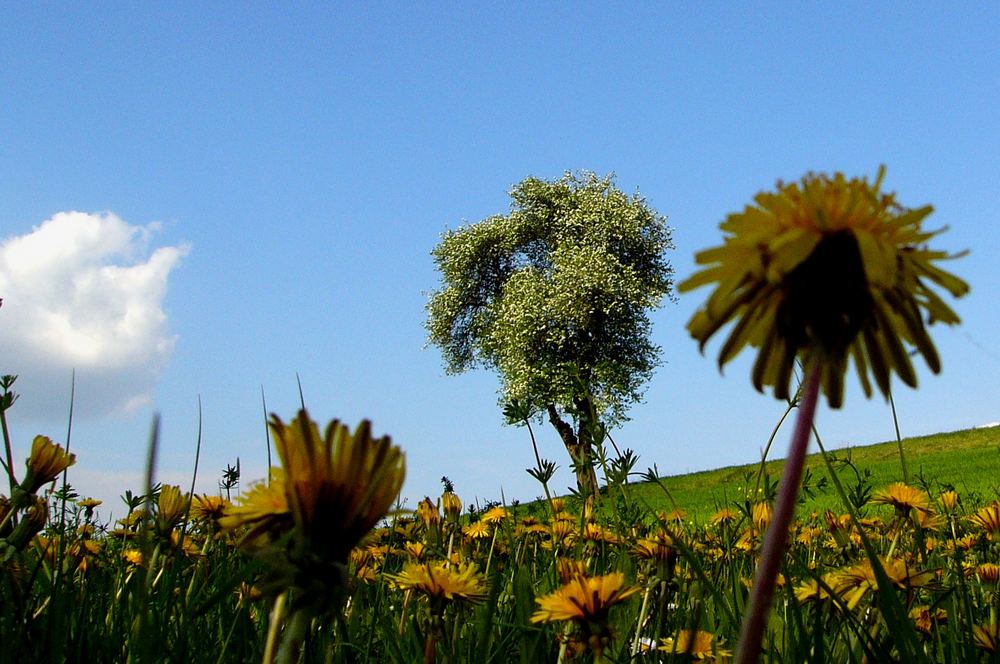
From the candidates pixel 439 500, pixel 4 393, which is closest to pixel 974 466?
pixel 439 500

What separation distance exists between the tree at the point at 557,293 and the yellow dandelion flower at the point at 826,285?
2659 cm

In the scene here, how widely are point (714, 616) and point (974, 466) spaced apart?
20.9 metres

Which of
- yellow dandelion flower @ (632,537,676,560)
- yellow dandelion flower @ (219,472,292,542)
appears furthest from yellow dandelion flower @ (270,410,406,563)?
yellow dandelion flower @ (632,537,676,560)

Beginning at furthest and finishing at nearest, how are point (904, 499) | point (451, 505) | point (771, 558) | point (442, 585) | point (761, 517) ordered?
point (451, 505) < point (761, 517) < point (904, 499) < point (442, 585) < point (771, 558)

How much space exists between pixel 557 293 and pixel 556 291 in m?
0.15

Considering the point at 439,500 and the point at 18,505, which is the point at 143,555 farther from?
the point at 439,500

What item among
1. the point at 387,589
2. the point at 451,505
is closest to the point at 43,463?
the point at 451,505

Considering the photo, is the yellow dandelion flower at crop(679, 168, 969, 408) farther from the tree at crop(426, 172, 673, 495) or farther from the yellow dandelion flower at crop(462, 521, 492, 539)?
the tree at crop(426, 172, 673, 495)

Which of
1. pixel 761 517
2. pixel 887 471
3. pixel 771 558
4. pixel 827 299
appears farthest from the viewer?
pixel 887 471

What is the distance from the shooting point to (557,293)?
103ft

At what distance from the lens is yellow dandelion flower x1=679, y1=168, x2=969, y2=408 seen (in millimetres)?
874

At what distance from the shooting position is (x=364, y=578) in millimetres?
2982

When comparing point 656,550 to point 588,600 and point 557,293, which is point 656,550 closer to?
point 588,600

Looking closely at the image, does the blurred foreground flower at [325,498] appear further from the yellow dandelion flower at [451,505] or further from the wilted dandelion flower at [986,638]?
the yellow dandelion flower at [451,505]
